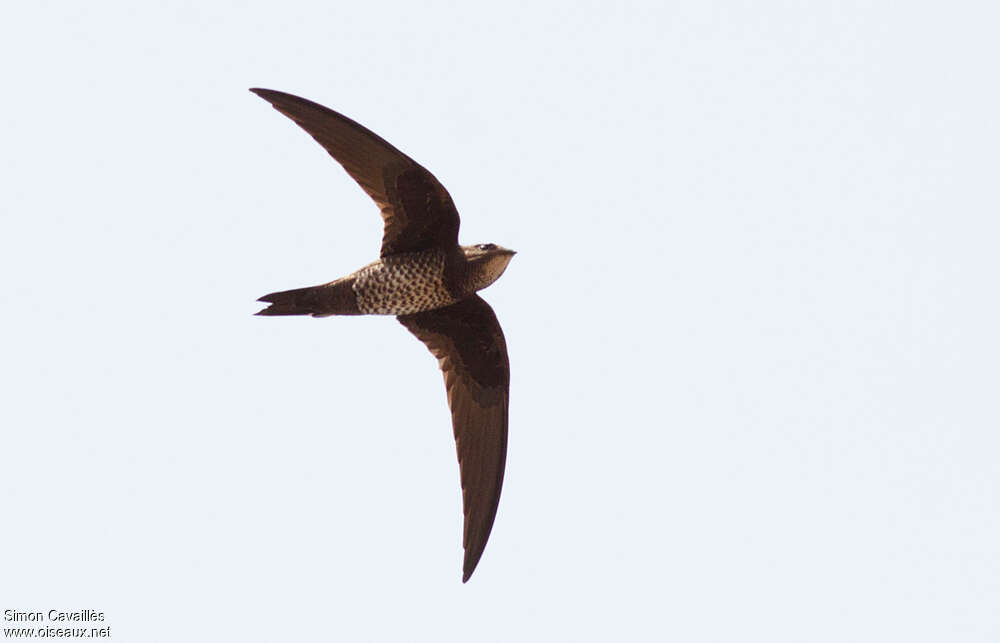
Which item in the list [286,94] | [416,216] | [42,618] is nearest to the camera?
[286,94]

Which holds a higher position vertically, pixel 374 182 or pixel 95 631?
pixel 374 182

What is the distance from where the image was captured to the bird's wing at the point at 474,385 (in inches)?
419

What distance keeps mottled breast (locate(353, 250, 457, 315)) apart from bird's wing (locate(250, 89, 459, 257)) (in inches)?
3.3

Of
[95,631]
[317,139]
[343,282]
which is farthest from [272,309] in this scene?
[95,631]

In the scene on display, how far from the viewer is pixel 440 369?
1090 centimetres

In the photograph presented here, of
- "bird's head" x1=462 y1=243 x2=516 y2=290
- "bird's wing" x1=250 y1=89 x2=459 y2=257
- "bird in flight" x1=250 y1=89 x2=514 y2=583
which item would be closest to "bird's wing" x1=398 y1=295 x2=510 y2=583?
"bird in flight" x1=250 y1=89 x2=514 y2=583

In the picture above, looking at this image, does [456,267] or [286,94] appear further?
[456,267]

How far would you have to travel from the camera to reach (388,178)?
9.87 metres

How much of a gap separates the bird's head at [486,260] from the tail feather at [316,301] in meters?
0.87

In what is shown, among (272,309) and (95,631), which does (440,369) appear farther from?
(95,631)

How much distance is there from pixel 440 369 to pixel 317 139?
2.21 meters

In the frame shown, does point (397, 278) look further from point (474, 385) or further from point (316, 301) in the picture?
point (474, 385)

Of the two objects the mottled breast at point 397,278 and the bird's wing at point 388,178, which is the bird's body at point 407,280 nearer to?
the mottled breast at point 397,278

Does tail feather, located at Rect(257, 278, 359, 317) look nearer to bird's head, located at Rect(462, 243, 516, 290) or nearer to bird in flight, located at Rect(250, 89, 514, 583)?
bird in flight, located at Rect(250, 89, 514, 583)
